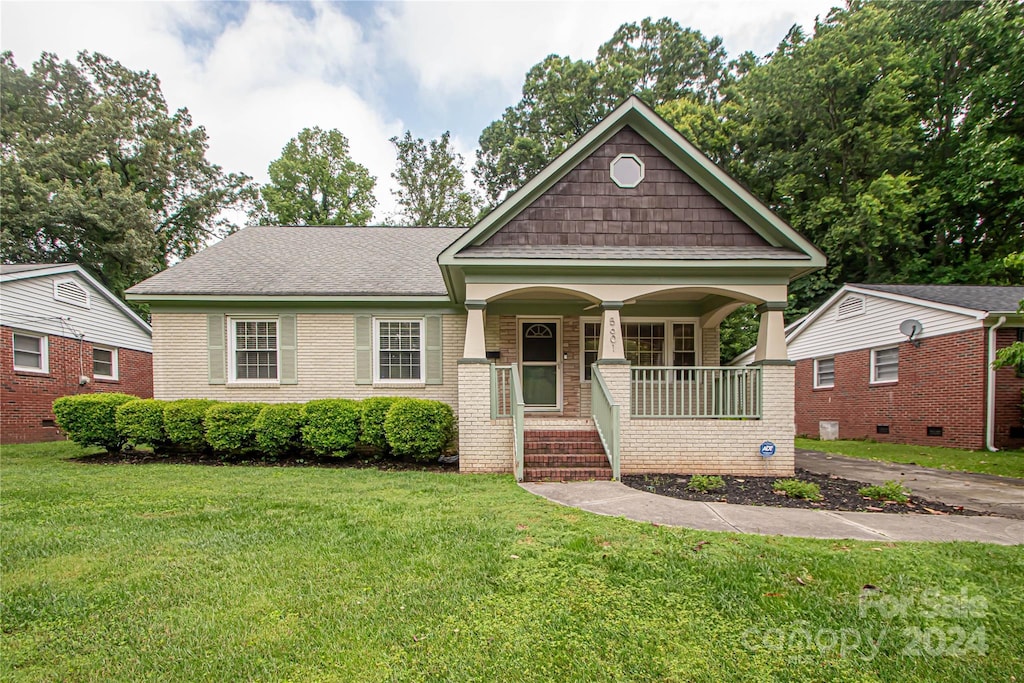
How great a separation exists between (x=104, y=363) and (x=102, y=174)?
11.9 metres

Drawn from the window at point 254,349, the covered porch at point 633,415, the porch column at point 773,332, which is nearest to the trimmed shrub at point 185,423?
the window at point 254,349

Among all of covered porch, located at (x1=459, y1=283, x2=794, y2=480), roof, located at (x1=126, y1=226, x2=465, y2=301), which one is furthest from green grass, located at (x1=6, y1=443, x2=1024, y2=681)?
roof, located at (x1=126, y1=226, x2=465, y2=301)

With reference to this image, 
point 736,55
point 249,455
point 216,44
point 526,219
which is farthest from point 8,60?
point 736,55

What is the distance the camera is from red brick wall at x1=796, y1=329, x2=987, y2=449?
10711 millimetres

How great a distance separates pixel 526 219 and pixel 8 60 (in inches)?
1220

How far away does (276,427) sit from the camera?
28.3 feet

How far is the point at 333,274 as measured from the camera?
1080 centimetres

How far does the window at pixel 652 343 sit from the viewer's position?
33.6 ft

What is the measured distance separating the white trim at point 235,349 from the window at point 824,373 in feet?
54.2

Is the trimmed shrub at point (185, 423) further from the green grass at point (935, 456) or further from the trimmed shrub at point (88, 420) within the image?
the green grass at point (935, 456)

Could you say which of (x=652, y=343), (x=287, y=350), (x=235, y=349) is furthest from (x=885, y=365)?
(x=235, y=349)

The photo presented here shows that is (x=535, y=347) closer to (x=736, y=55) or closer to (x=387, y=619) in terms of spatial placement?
(x=387, y=619)

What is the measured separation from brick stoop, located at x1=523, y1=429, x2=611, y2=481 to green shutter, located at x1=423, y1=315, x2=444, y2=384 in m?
3.26

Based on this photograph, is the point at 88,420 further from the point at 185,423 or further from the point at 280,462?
the point at 280,462
